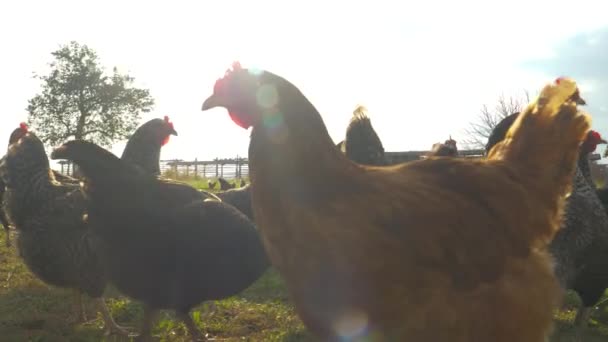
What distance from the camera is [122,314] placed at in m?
5.28

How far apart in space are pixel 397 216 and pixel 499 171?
93 centimetres

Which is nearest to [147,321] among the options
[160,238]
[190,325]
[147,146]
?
[190,325]

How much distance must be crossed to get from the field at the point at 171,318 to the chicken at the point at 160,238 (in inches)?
26.3

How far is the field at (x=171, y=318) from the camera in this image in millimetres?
4523

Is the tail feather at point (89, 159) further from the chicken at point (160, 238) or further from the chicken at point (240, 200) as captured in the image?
the chicken at point (240, 200)

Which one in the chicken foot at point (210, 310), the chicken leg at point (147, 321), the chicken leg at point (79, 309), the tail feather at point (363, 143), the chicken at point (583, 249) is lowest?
the chicken foot at point (210, 310)

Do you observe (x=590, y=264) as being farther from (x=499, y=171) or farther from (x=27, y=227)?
(x=27, y=227)

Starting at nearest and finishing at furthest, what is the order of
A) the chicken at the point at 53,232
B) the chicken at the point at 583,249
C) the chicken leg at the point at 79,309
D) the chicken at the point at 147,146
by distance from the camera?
the chicken at the point at 583,249
the chicken at the point at 53,232
the chicken leg at the point at 79,309
the chicken at the point at 147,146

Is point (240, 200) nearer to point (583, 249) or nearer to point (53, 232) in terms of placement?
point (53, 232)

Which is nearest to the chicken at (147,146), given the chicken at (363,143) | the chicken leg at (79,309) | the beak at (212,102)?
the chicken leg at (79,309)

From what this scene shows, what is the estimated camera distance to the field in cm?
452

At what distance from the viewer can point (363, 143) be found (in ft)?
18.7

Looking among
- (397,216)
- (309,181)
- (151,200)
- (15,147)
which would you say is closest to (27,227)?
(15,147)

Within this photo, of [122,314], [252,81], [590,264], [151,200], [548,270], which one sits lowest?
[122,314]
